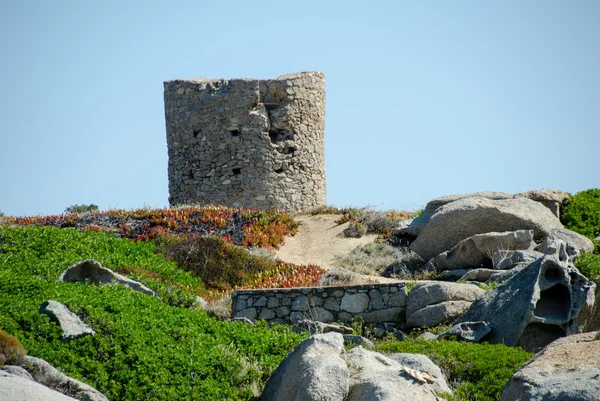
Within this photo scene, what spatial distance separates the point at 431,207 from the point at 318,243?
3.14 m

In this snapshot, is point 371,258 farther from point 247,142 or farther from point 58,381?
point 58,381

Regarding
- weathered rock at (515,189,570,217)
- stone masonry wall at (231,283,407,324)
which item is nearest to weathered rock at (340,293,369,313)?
stone masonry wall at (231,283,407,324)

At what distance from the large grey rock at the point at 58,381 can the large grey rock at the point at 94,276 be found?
198 inches

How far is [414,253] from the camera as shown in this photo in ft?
66.9

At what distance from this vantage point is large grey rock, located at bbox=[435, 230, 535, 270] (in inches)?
727

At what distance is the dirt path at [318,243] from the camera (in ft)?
70.2

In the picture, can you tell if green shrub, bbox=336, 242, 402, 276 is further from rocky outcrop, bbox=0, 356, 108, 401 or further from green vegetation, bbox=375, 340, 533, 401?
rocky outcrop, bbox=0, 356, 108, 401

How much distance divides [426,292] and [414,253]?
6.06m

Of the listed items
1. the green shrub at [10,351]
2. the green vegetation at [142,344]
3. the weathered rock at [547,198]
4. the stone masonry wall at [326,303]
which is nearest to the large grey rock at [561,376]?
the green vegetation at [142,344]

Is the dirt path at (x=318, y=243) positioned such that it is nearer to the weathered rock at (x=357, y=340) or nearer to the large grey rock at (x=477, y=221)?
the large grey rock at (x=477, y=221)

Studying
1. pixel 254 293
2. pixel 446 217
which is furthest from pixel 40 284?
pixel 446 217

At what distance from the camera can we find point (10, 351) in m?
9.39

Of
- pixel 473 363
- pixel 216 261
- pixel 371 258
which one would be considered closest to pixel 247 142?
pixel 371 258

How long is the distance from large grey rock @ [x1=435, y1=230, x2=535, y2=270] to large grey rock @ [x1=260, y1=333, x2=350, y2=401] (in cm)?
1013
